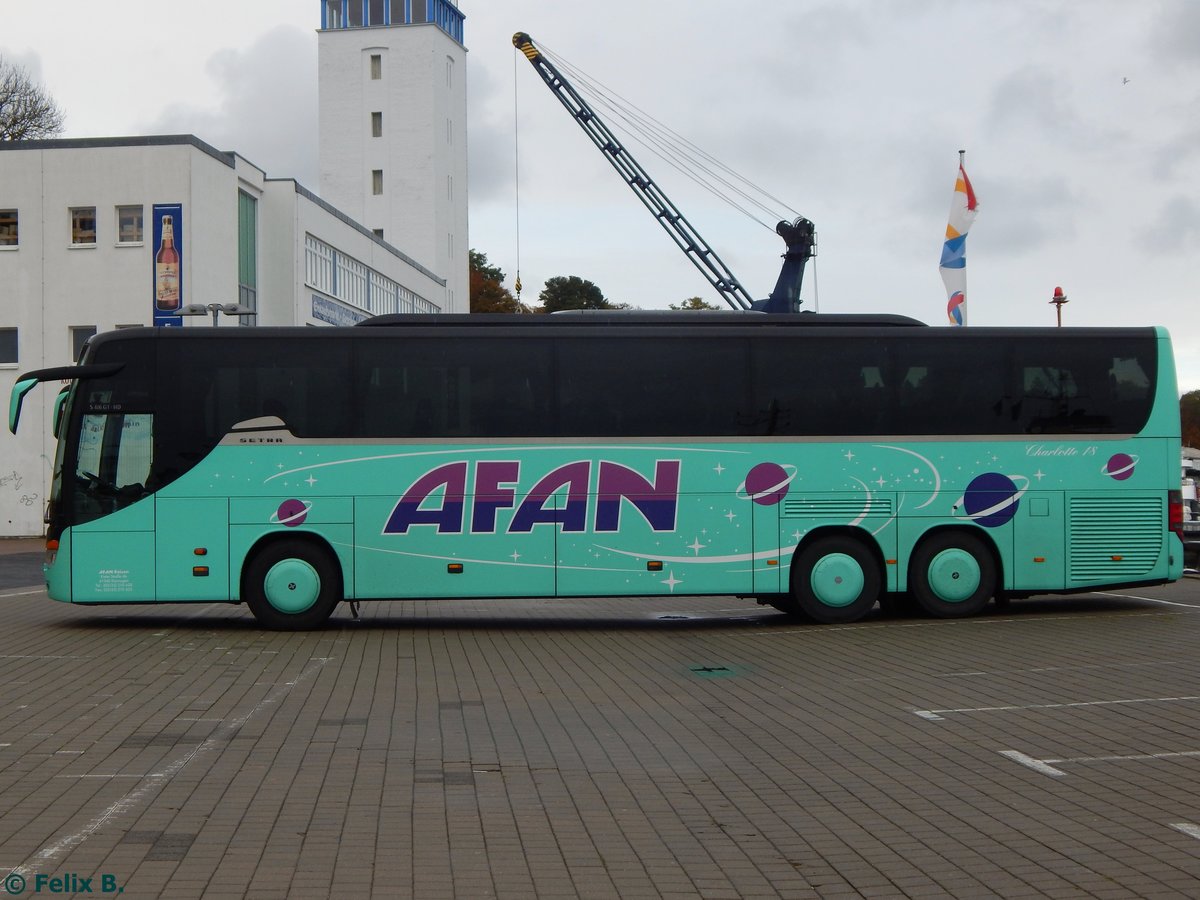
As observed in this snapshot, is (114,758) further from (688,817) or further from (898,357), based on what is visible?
(898,357)

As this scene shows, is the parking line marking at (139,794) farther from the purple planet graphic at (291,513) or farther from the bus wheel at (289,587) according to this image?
the purple planet graphic at (291,513)

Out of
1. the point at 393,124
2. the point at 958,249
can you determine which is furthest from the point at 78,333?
the point at 393,124

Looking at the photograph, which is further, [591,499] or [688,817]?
[591,499]

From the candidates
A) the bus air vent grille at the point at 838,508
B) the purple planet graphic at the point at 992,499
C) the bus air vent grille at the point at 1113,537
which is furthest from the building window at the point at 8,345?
the bus air vent grille at the point at 1113,537

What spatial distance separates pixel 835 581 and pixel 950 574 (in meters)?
1.42

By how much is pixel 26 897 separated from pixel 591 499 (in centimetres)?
1123

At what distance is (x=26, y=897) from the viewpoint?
550cm

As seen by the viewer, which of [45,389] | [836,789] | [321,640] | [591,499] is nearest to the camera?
[836,789]

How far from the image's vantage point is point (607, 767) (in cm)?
829

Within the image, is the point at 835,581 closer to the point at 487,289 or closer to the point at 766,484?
the point at 766,484

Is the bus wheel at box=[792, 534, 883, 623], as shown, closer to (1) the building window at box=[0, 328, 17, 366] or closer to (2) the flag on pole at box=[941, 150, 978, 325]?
(2) the flag on pole at box=[941, 150, 978, 325]

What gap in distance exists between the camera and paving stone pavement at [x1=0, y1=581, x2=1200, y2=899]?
19.7ft

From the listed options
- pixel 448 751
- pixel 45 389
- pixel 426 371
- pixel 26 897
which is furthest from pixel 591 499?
pixel 45 389

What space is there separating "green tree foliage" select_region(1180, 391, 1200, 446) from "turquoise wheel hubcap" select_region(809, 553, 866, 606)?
2567 inches
